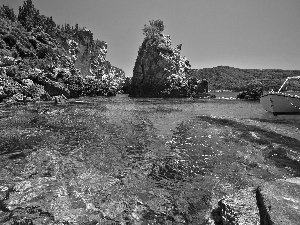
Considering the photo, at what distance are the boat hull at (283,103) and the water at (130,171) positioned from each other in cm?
1304

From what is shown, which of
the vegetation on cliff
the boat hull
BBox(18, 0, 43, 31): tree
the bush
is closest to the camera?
the boat hull

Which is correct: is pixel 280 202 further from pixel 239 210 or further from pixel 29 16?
pixel 29 16

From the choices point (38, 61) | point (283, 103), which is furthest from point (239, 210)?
point (38, 61)

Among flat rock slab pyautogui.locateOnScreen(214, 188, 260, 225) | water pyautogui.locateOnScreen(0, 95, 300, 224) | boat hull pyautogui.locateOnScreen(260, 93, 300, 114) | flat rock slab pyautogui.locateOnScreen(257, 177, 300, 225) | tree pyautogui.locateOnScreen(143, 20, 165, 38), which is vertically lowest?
water pyautogui.locateOnScreen(0, 95, 300, 224)

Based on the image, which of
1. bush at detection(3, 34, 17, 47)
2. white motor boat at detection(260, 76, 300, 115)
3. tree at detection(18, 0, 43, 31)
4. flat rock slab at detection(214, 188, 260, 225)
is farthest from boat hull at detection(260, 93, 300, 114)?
tree at detection(18, 0, 43, 31)

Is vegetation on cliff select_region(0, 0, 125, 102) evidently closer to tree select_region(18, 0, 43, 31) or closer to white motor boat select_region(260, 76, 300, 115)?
tree select_region(18, 0, 43, 31)

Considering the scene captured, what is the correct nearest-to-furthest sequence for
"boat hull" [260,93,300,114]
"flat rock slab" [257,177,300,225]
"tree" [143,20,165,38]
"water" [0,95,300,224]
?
"flat rock slab" [257,177,300,225]
"water" [0,95,300,224]
"boat hull" [260,93,300,114]
"tree" [143,20,165,38]

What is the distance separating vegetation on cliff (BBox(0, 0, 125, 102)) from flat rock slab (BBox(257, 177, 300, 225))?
30.6m

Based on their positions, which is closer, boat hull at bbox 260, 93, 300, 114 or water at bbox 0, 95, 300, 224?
water at bbox 0, 95, 300, 224

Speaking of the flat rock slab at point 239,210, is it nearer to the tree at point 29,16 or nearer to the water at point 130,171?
the water at point 130,171

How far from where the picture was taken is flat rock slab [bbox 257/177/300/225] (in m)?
3.57

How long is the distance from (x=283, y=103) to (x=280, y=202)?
80.1 feet

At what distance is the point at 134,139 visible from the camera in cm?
1189

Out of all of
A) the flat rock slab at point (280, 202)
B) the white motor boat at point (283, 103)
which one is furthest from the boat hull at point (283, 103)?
the flat rock slab at point (280, 202)
